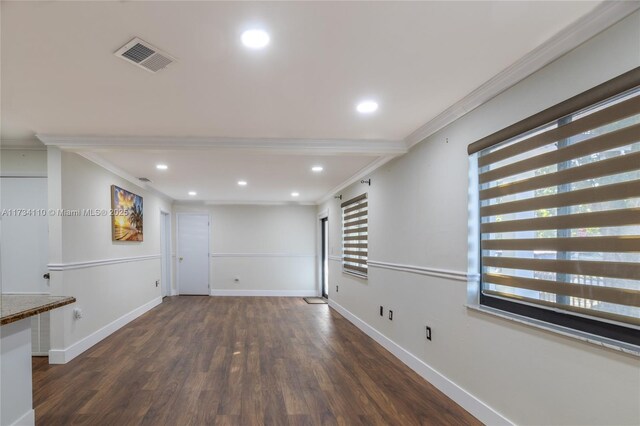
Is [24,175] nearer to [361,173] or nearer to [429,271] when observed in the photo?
[361,173]

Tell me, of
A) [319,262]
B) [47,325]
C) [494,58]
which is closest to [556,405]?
[494,58]

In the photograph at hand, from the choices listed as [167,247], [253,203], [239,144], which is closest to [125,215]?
[239,144]

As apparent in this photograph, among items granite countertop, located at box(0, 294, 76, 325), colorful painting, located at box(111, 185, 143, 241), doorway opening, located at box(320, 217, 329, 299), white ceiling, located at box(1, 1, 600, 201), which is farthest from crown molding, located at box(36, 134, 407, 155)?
doorway opening, located at box(320, 217, 329, 299)

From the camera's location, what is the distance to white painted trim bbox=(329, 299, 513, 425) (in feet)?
7.57

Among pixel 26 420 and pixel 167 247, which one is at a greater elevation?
pixel 167 247

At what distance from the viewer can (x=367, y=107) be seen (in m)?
2.71

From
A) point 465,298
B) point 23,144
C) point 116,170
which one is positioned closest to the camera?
point 465,298

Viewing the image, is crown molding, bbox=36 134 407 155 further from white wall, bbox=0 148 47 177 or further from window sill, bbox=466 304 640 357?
window sill, bbox=466 304 640 357

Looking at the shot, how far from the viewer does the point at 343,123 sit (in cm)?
309

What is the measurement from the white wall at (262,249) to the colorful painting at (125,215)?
2.56m

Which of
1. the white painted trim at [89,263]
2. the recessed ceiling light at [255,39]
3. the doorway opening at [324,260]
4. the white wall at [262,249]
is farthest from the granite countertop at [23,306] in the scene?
the doorway opening at [324,260]

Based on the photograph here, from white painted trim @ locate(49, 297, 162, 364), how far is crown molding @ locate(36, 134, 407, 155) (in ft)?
7.00

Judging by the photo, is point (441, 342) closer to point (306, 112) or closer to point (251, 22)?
point (306, 112)

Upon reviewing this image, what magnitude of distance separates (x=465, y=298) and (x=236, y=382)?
2.12m
